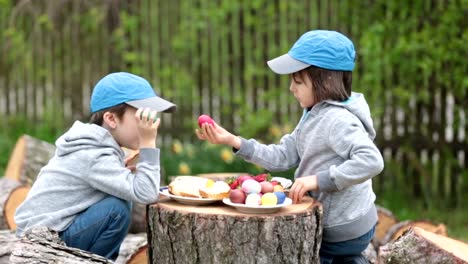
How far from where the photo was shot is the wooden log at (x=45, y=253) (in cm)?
364

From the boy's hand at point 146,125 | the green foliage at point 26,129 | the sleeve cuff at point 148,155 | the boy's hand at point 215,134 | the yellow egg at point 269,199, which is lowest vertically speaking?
the green foliage at point 26,129

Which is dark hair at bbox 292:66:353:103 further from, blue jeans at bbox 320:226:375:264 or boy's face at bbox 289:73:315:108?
blue jeans at bbox 320:226:375:264

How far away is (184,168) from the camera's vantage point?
6605 mm

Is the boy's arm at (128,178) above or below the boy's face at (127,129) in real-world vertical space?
below

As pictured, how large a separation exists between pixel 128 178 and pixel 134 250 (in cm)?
94

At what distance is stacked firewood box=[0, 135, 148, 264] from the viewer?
3.69m

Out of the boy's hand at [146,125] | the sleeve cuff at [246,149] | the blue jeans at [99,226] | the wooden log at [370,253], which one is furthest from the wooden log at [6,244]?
the wooden log at [370,253]

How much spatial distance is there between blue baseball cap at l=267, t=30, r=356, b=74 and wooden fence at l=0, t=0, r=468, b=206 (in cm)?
278

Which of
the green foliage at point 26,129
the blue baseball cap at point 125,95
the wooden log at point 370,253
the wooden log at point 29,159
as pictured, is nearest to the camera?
the blue baseball cap at point 125,95

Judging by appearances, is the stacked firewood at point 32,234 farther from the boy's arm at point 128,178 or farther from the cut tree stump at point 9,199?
the boy's arm at point 128,178

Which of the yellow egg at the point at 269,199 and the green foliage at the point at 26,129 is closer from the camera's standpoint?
the yellow egg at the point at 269,199

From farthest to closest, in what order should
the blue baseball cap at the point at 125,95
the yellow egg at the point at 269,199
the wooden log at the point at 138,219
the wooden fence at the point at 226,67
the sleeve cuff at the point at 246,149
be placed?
1. the wooden fence at the point at 226,67
2. the wooden log at the point at 138,219
3. the sleeve cuff at the point at 246,149
4. the blue baseball cap at the point at 125,95
5. the yellow egg at the point at 269,199

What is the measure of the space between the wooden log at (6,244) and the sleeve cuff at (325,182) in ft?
4.85

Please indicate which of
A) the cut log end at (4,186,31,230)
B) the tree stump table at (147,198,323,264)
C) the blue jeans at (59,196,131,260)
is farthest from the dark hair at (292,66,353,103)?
the cut log end at (4,186,31,230)
